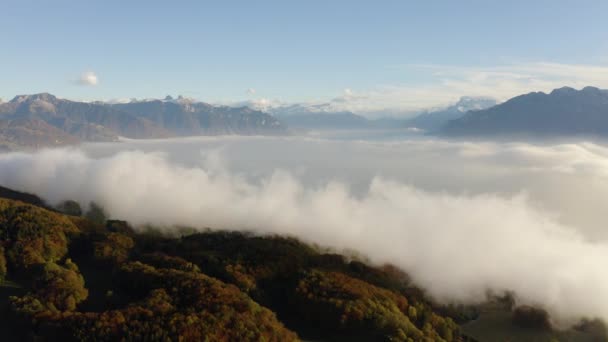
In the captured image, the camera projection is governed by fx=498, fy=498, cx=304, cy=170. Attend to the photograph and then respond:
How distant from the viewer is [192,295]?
107750 millimetres

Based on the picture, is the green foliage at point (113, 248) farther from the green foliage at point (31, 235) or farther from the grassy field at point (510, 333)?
Result: the grassy field at point (510, 333)

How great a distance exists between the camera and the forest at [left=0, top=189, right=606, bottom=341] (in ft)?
298

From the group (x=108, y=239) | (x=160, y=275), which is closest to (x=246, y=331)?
(x=160, y=275)

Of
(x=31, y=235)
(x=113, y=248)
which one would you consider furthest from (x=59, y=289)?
(x=31, y=235)

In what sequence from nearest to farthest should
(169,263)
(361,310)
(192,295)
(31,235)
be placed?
(192,295) < (361,310) < (169,263) < (31,235)

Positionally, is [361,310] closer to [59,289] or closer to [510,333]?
[510,333]

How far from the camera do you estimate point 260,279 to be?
458 ft

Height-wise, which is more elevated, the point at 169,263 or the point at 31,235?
the point at 31,235

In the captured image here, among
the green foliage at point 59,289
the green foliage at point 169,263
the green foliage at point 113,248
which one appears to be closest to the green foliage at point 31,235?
the green foliage at point 113,248

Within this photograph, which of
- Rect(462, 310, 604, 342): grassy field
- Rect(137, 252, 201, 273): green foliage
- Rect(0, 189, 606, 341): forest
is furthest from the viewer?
Rect(462, 310, 604, 342): grassy field

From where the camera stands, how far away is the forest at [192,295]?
90.9m

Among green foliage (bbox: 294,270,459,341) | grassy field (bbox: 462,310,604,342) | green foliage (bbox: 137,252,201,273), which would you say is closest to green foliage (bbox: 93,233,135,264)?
green foliage (bbox: 137,252,201,273)

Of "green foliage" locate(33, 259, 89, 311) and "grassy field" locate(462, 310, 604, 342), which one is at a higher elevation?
"green foliage" locate(33, 259, 89, 311)

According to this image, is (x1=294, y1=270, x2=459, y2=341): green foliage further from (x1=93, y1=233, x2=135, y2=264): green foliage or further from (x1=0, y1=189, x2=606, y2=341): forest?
(x1=93, y1=233, x2=135, y2=264): green foliage
